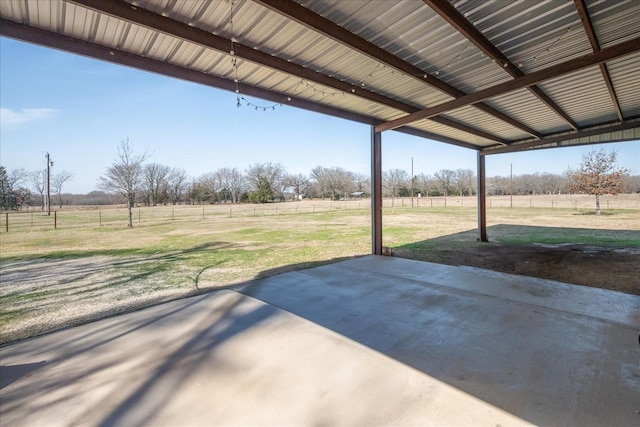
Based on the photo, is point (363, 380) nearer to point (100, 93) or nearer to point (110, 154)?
point (100, 93)

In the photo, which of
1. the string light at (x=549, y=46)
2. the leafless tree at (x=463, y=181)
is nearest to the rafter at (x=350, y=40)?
the string light at (x=549, y=46)

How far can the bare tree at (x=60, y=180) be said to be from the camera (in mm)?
31933

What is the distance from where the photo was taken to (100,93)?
37.4 feet

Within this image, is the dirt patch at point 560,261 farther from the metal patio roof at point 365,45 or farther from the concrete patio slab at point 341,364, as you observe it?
the metal patio roof at point 365,45

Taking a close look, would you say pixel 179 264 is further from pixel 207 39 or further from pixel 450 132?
pixel 450 132

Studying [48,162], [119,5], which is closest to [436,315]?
[119,5]

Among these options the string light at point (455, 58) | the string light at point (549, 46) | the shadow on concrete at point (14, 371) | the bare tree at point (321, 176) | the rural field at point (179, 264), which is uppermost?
the bare tree at point (321, 176)

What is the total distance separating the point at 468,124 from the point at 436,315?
5.15 meters

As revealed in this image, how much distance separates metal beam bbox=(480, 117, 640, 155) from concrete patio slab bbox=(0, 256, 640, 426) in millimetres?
4739

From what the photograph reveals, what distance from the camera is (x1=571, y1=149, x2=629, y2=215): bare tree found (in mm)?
17203

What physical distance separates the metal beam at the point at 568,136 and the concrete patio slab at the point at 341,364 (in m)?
4.74

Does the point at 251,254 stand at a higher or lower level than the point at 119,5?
lower

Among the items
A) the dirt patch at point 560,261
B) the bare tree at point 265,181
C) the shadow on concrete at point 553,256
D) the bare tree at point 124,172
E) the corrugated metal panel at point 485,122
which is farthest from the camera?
the bare tree at point 265,181

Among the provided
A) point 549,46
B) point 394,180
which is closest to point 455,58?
point 549,46
